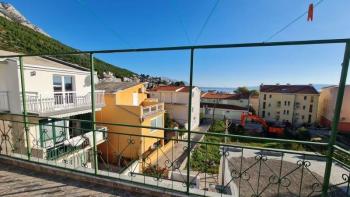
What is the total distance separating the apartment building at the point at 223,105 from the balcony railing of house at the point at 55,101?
67.8ft

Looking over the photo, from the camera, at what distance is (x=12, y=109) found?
7.07 m

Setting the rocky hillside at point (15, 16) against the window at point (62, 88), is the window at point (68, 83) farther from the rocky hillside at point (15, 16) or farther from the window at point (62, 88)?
the rocky hillside at point (15, 16)

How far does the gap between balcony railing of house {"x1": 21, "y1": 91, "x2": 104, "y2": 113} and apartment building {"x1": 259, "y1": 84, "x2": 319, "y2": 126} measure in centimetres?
2731

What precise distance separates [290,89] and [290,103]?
2435 mm

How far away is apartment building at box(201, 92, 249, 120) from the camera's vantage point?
28564mm

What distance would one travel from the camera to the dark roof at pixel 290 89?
86.8 ft

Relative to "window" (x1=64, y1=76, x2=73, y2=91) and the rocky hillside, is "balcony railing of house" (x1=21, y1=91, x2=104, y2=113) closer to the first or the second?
"window" (x1=64, y1=76, x2=73, y2=91)

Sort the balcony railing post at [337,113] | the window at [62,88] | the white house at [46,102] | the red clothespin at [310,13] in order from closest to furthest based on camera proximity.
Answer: the balcony railing post at [337,113] < the red clothespin at [310,13] < the white house at [46,102] < the window at [62,88]

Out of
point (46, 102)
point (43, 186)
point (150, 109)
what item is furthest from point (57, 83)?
point (43, 186)

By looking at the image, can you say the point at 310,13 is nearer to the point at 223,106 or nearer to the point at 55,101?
the point at 55,101

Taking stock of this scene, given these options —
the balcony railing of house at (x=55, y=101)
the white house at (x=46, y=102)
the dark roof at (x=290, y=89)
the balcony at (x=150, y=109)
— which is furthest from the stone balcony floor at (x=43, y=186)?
the dark roof at (x=290, y=89)

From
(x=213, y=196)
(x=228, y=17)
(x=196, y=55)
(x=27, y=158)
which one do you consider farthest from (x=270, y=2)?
(x=27, y=158)

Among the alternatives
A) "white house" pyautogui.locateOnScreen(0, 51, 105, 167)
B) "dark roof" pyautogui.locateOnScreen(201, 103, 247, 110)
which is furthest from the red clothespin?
"dark roof" pyautogui.locateOnScreen(201, 103, 247, 110)

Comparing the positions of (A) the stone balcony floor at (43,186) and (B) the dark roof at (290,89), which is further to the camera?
(B) the dark roof at (290,89)
